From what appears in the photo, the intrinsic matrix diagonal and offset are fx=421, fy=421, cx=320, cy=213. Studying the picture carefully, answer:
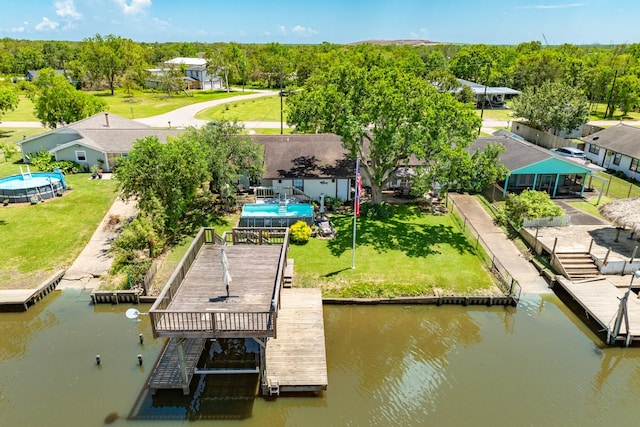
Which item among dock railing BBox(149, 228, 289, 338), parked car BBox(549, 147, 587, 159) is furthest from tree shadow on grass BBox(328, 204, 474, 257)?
parked car BBox(549, 147, 587, 159)

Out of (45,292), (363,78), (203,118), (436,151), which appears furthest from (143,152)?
(203,118)

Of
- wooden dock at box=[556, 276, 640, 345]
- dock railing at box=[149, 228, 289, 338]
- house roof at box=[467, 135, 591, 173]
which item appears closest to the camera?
dock railing at box=[149, 228, 289, 338]

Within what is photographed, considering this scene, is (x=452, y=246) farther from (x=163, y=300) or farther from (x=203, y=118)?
(x=203, y=118)

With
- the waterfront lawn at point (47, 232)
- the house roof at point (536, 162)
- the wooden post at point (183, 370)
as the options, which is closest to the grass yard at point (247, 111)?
the waterfront lawn at point (47, 232)

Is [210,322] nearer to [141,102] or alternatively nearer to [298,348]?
[298,348]

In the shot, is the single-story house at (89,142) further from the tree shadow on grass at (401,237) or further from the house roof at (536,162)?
the house roof at (536,162)

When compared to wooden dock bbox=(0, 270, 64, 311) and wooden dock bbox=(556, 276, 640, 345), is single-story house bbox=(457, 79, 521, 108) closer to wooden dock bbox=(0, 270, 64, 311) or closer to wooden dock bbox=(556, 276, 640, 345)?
wooden dock bbox=(556, 276, 640, 345)

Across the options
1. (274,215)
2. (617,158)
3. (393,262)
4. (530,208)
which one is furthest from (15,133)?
(617,158)
